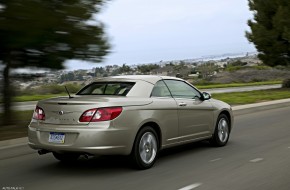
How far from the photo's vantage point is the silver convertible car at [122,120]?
6688mm

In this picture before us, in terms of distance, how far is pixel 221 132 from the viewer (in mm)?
9461

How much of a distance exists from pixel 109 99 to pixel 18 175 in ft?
6.00

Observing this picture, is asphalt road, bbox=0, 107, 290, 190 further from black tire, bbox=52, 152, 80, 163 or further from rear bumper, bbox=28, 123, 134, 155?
rear bumper, bbox=28, 123, 134, 155

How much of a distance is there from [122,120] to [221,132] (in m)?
3.31

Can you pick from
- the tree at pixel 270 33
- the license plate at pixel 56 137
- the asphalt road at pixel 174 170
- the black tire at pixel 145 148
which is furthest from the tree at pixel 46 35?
the tree at pixel 270 33

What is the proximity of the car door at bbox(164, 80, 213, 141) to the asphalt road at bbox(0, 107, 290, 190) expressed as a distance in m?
0.43

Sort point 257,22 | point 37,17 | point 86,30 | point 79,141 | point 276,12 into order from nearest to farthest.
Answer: point 79,141 → point 37,17 → point 86,30 → point 276,12 → point 257,22

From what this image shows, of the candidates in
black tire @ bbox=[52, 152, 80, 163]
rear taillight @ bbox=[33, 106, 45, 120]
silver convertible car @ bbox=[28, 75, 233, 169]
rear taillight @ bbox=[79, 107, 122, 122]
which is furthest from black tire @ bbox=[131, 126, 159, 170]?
rear taillight @ bbox=[33, 106, 45, 120]

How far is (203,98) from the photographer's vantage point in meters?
8.85

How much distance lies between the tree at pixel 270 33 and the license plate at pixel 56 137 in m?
26.3

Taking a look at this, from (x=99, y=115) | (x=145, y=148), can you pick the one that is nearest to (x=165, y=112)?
(x=145, y=148)

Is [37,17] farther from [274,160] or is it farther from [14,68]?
[274,160]

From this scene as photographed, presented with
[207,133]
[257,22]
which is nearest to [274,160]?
[207,133]

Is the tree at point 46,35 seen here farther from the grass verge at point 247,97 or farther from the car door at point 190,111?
the grass verge at point 247,97
